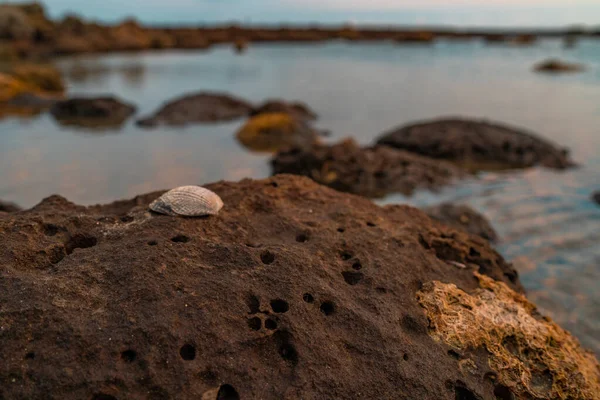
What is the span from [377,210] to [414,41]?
75.8 m

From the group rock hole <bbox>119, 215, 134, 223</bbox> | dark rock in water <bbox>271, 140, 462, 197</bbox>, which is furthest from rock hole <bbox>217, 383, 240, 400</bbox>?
dark rock in water <bbox>271, 140, 462, 197</bbox>

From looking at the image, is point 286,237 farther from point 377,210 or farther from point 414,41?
point 414,41

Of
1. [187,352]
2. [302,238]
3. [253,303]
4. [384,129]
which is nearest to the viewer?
[187,352]

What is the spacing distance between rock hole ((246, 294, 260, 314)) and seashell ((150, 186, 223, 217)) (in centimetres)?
94

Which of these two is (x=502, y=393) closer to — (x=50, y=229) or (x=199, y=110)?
(x=50, y=229)

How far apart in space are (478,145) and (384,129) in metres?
4.25

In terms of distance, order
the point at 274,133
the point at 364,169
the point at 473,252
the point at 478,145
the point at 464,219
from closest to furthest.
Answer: the point at 473,252 < the point at 464,219 < the point at 364,169 < the point at 478,145 < the point at 274,133

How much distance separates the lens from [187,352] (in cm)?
268

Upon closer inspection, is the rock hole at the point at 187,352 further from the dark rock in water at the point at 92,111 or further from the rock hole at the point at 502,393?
the dark rock in water at the point at 92,111

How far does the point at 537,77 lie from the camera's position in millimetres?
29109

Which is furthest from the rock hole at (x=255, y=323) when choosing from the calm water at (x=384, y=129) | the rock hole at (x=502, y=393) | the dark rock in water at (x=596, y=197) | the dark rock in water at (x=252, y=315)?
the dark rock in water at (x=596, y=197)

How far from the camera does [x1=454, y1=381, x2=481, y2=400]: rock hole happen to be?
288cm

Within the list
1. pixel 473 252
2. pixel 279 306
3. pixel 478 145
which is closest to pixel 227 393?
pixel 279 306

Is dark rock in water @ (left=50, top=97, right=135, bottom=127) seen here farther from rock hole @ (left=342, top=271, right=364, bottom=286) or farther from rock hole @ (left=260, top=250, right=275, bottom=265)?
rock hole @ (left=342, top=271, right=364, bottom=286)
